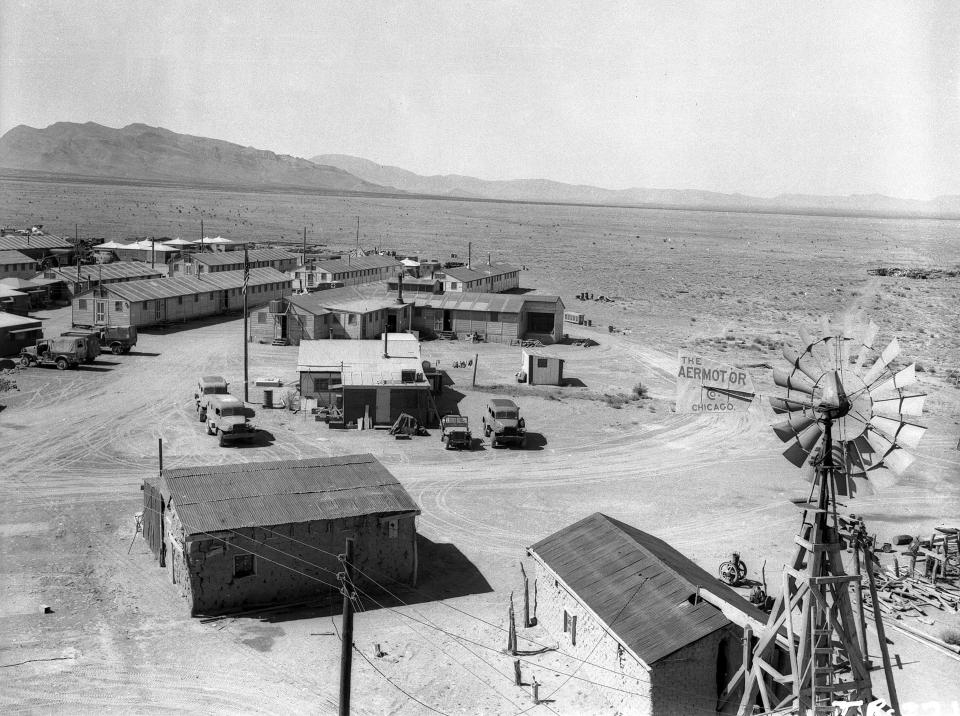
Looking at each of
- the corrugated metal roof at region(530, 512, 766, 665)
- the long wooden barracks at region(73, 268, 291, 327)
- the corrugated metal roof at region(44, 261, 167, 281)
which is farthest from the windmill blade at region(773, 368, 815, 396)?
the corrugated metal roof at region(44, 261, 167, 281)

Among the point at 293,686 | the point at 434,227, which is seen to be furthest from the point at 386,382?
the point at 434,227

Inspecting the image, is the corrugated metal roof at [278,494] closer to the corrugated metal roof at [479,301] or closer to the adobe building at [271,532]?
the adobe building at [271,532]

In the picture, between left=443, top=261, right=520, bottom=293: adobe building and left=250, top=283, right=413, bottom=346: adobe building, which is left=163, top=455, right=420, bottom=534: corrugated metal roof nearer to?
left=250, top=283, right=413, bottom=346: adobe building

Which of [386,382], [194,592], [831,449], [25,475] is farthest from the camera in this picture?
[386,382]

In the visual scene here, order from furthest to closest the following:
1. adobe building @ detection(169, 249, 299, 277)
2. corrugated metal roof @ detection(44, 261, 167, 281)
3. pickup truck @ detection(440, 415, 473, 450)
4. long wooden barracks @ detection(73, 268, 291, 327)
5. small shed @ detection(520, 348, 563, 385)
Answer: adobe building @ detection(169, 249, 299, 277)
corrugated metal roof @ detection(44, 261, 167, 281)
long wooden barracks @ detection(73, 268, 291, 327)
small shed @ detection(520, 348, 563, 385)
pickup truck @ detection(440, 415, 473, 450)

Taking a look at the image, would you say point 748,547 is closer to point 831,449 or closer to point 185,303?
point 831,449

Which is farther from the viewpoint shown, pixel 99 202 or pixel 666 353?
pixel 99 202

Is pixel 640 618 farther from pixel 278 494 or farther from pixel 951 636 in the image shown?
pixel 278 494
